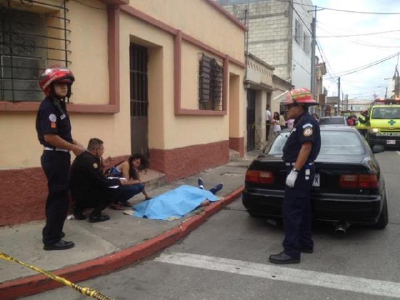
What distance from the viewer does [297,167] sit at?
4.03m

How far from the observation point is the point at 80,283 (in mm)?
3723

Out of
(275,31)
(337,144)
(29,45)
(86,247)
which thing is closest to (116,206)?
(86,247)

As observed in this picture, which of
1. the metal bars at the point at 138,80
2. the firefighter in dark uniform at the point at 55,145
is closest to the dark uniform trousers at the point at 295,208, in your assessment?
the firefighter in dark uniform at the point at 55,145

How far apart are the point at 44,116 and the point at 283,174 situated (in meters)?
2.78

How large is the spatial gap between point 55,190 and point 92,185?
3.50 feet

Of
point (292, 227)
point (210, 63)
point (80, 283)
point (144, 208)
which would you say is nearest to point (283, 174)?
point (292, 227)

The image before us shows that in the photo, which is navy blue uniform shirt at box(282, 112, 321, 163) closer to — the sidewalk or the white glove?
the white glove

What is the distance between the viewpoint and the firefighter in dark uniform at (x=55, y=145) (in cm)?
386

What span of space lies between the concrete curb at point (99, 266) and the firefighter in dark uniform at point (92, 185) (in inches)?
36.8

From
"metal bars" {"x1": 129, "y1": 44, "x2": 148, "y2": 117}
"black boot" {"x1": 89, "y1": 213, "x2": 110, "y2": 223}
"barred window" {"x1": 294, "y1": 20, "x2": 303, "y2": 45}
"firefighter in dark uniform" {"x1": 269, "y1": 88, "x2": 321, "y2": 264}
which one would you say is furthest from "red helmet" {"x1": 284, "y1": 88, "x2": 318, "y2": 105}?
"barred window" {"x1": 294, "y1": 20, "x2": 303, "y2": 45}

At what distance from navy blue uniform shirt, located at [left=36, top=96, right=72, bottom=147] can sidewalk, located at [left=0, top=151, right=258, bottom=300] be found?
114cm

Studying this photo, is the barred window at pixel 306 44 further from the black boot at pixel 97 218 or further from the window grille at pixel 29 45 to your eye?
the black boot at pixel 97 218

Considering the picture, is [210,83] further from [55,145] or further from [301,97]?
[55,145]

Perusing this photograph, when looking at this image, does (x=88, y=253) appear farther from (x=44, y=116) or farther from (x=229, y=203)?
(x=229, y=203)
